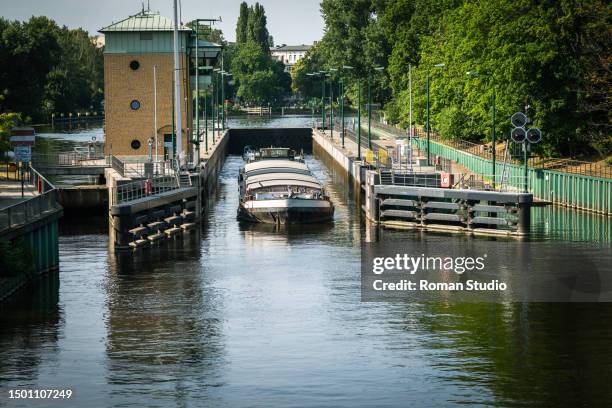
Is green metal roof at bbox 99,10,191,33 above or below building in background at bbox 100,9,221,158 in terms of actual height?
above

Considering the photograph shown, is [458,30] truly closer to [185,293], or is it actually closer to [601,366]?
[185,293]

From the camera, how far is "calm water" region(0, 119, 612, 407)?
31234 millimetres

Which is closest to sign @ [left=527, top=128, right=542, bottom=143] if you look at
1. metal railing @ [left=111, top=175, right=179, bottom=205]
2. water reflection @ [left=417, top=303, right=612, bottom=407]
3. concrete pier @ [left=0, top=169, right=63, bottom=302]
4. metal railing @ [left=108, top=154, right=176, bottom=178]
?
metal railing @ [left=111, top=175, right=179, bottom=205]

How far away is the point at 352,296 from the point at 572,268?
434 inches

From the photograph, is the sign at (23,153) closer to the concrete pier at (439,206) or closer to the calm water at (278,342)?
the calm water at (278,342)

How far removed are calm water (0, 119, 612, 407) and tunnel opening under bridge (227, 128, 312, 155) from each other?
366ft

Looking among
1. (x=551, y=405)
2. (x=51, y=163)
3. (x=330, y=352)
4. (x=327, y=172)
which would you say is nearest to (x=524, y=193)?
(x=330, y=352)

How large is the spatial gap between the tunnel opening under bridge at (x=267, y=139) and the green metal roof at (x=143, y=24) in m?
61.9

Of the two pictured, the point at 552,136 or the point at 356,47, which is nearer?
the point at 552,136

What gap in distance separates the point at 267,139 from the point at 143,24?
6470 cm

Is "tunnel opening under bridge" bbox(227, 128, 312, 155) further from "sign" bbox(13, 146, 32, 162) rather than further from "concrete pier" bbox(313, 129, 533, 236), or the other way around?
"sign" bbox(13, 146, 32, 162)

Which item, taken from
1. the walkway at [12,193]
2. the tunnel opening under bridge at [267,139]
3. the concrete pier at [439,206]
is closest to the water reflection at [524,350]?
the concrete pier at [439,206]

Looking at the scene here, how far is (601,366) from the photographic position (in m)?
33.6

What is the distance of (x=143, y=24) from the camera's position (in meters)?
101
